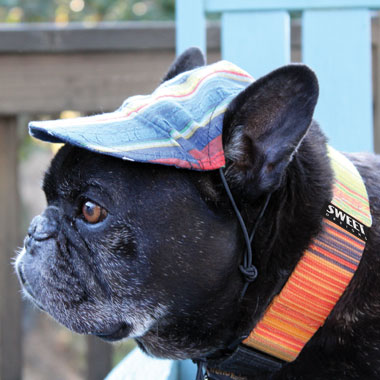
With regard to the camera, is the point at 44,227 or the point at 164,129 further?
the point at 44,227

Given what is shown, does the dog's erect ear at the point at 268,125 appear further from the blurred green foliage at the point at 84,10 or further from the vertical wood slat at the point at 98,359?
the blurred green foliage at the point at 84,10

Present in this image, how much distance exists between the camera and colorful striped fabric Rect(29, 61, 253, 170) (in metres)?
1.20

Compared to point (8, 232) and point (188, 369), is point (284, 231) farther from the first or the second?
point (8, 232)

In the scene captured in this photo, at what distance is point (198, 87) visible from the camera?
134cm

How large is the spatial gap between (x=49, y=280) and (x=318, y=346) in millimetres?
613

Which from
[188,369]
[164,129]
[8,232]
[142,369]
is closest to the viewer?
[164,129]

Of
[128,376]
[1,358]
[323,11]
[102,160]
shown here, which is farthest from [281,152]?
[1,358]

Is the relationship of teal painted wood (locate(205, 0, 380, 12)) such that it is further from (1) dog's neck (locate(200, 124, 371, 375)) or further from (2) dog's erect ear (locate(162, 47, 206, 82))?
(1) dog's neck (locate(200, 124, 371, 375))

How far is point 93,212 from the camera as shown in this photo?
133cm

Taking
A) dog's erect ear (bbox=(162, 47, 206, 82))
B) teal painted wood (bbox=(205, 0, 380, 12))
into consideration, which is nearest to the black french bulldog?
dog's erect ear (bbox=(162, 47, 206, 82))

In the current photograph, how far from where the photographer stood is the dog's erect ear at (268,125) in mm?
1211

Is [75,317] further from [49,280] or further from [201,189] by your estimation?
[201,189]

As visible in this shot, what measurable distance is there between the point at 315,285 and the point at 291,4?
106 centimetres

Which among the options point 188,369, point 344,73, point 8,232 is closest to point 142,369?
point 188,369
